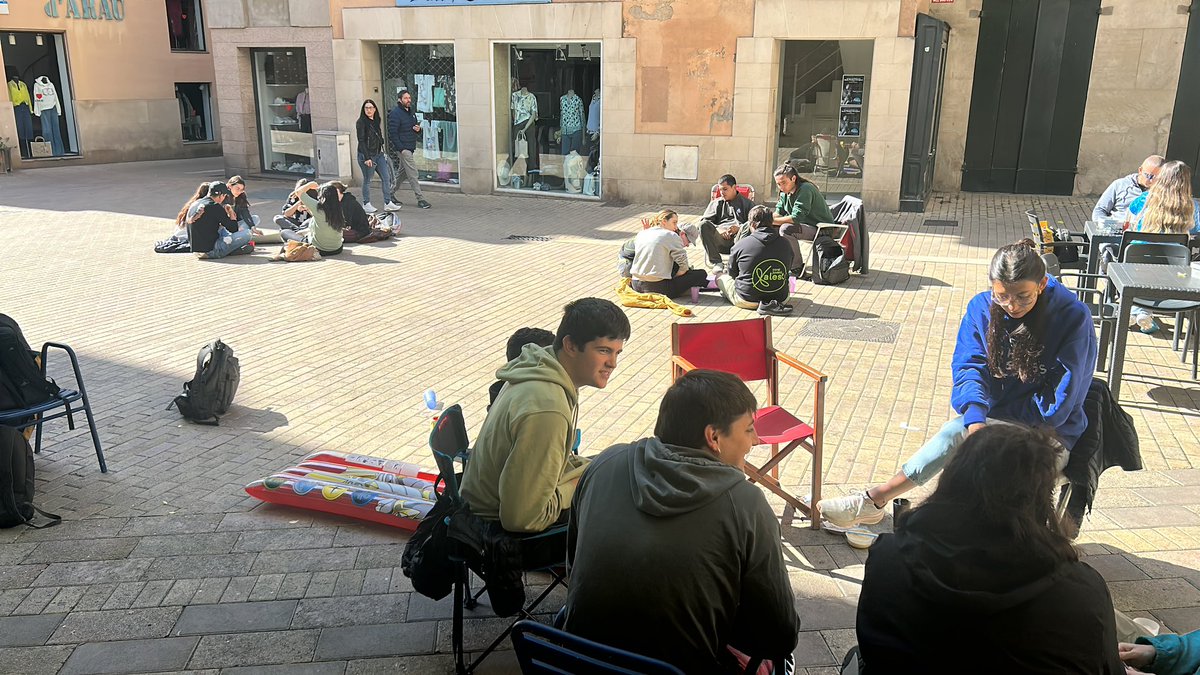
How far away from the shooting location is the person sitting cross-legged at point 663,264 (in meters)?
9.57

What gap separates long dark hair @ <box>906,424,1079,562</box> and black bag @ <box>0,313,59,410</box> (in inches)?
191

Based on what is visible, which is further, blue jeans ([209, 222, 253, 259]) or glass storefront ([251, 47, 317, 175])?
glass storefront ([251, 47, 317, 175])

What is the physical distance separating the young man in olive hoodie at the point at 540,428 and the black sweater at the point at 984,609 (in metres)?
1.36

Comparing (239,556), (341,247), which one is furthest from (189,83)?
(239,556)

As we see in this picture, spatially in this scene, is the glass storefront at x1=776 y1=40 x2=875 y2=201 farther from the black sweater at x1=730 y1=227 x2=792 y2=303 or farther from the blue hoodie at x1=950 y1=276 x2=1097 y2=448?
the blue hoodie at x1=950 y1=276 x2=1097 y2=448

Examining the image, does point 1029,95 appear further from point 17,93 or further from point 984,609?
point 17,93

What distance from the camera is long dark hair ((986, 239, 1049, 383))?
4160 mm

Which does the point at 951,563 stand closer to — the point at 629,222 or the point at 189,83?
the point at 629,222

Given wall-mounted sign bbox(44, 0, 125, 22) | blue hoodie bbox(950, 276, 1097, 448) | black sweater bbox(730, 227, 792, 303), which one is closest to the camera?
blue hoodie bbox(950, 276, 1097, 448)

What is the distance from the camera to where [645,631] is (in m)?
2.55

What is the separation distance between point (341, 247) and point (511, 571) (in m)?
9.80

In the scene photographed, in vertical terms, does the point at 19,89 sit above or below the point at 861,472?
above

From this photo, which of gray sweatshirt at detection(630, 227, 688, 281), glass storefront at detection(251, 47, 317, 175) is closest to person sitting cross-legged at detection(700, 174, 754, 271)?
gray sweatshirt at detection(630, 227, 688, 281)

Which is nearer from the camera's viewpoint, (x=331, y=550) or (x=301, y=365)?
(x=331, y=550)
